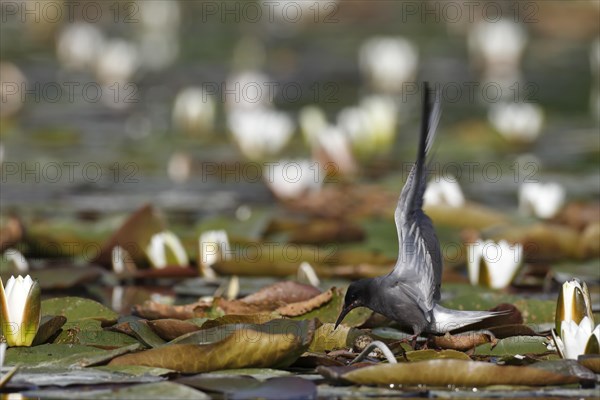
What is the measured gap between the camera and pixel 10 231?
5.75 meters

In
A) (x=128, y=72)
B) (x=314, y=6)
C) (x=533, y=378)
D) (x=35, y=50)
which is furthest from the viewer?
(x=314, y=6)

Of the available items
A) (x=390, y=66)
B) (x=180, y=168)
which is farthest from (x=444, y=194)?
(x=390, y=66)

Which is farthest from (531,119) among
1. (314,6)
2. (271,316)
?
(314,6)

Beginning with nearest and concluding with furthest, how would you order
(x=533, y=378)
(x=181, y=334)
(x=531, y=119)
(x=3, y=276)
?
(x=533, y=378), (x=181, y=334), (x=3, y=276), (x=531, y=119)

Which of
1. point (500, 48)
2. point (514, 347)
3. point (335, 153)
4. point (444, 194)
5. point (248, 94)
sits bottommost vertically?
point (514, 347)

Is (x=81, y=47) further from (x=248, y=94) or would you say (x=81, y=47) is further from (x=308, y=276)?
(x=308, y=276)

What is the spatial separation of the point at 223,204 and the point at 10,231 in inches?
71.9

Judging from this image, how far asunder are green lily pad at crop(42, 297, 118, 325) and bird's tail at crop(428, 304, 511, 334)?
1.20 metres

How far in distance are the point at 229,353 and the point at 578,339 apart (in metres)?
1.11

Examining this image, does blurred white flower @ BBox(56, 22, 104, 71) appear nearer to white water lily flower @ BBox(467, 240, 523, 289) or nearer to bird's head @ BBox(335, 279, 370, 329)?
white water lily flower @ BBox(467, 240, 523, 289)

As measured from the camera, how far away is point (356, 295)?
157 inches

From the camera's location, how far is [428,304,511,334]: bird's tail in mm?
4020

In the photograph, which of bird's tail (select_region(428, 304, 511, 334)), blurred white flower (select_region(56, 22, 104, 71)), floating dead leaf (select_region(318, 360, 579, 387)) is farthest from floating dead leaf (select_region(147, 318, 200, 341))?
blurred white flower (select_region(56, 22, 104, 71))

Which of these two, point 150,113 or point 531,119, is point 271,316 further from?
point 150,113
